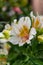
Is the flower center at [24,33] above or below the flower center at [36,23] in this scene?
below

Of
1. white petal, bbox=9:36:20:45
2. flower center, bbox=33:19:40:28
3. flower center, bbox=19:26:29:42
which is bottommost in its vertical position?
white petal, bbox=9:36:20:45

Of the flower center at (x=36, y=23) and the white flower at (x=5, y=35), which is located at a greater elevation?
the flower center at (x=36, y=23)

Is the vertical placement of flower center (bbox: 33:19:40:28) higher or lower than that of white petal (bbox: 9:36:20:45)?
higher

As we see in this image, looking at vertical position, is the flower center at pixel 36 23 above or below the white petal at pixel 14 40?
above

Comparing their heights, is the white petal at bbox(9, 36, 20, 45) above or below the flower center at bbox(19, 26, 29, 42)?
below

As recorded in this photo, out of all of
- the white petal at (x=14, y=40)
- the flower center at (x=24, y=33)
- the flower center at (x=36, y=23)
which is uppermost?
the flower center at (x=36, y=23)

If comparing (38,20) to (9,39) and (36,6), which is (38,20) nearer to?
(9,39)

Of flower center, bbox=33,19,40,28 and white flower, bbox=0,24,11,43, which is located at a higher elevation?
flower center, bbox=33,19,40,28

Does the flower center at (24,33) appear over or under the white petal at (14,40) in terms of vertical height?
over
